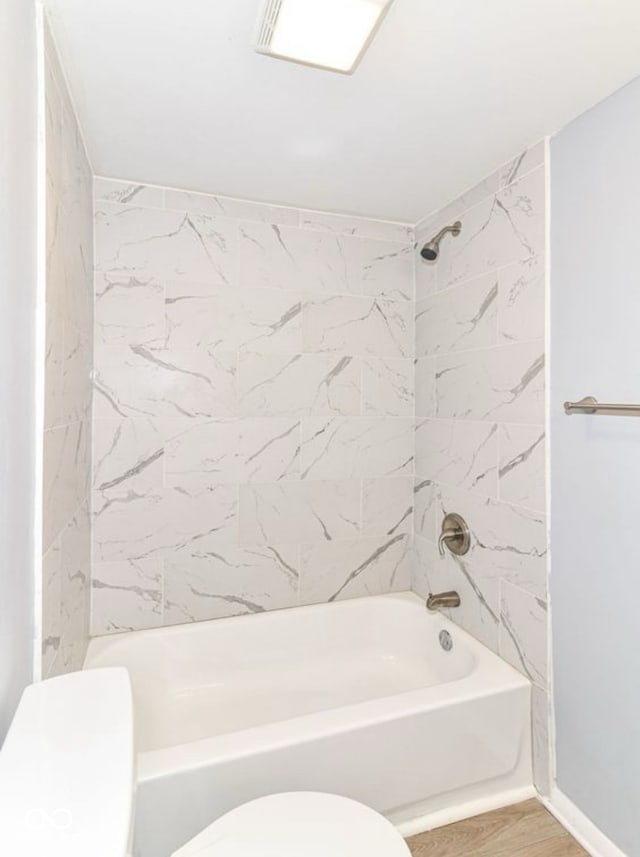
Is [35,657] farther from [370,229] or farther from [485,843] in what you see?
[370,229]

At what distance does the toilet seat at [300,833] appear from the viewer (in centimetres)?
100

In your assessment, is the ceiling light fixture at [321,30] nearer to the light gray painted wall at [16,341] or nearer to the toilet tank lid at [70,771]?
the light gray painted wall at [16,341]

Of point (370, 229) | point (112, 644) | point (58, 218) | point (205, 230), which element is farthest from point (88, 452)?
point (370, 229)

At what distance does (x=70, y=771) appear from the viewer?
69 cm

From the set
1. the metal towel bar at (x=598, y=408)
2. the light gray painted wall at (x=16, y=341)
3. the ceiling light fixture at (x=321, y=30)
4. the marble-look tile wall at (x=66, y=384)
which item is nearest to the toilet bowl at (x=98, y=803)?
the light gray painted wall at (x=16, y=341)

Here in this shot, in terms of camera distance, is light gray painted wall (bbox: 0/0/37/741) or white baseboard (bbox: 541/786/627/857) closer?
light gray painted wall (bbox: 0/0/37/741)

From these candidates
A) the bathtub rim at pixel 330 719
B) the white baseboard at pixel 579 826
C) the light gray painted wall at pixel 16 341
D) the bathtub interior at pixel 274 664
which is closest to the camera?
the light gray painted wall at pixel 16 341

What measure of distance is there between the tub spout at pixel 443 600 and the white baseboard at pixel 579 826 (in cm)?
69

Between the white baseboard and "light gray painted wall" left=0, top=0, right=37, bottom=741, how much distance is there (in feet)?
5.52

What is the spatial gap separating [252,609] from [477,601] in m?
1.02

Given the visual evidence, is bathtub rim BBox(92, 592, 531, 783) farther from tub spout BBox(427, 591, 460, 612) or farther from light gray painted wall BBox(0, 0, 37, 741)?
light gray painted wall BBox(0, 0, 37, 741)

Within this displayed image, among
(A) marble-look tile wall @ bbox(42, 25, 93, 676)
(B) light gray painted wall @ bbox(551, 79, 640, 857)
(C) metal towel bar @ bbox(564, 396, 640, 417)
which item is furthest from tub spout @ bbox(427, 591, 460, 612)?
(A) marble-look tile wall @ bbox(42, 25, 93, 676)

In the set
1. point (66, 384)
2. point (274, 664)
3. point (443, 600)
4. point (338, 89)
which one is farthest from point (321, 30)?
point (274, 664)

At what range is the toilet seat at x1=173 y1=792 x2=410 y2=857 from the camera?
1.00 m
